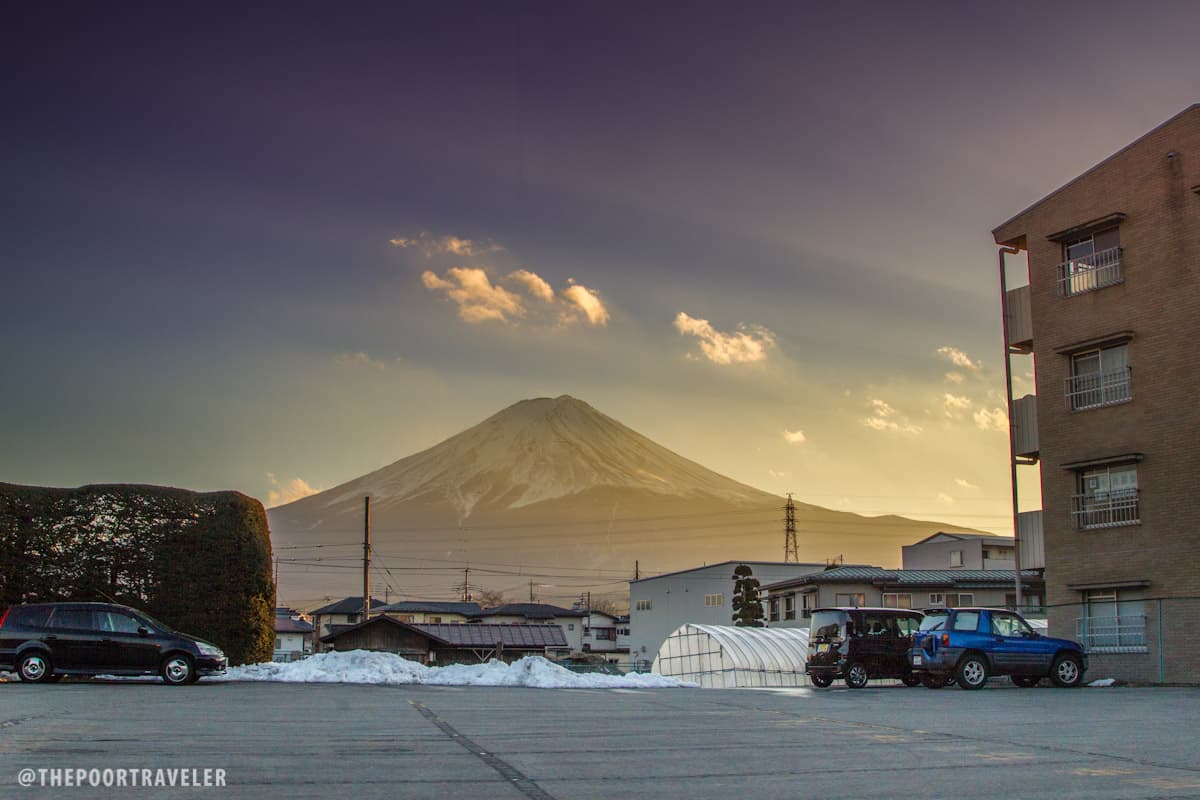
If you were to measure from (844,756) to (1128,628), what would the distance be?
22.8 meters

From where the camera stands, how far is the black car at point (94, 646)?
22.1m

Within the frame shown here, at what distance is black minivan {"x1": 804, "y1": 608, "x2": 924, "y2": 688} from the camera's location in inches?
1014

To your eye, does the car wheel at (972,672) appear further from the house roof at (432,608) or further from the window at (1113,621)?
the house roof at (432,608)

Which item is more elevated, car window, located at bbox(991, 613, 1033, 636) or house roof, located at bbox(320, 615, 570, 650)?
car window, located at bbox(991, 613, 1033, 636)

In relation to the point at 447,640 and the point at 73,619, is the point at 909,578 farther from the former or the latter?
the point at 73,619

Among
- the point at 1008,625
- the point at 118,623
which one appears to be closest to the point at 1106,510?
the point at 1008,625

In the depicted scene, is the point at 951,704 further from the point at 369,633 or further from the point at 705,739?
the point at 369,633

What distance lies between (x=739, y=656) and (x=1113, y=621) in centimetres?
1873

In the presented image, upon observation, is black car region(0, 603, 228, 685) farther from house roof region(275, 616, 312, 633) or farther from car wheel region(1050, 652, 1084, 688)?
house roof region(275, 616, 312, 633)

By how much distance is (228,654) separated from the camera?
2652 centimetres

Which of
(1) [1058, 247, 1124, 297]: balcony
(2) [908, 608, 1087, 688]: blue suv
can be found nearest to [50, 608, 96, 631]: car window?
(2) [908, 608, 1087, 688]: blue suv

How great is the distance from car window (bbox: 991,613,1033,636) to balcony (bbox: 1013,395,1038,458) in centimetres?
947

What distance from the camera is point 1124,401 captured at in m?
29.9

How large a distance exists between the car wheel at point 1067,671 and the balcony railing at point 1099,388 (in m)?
8.13
